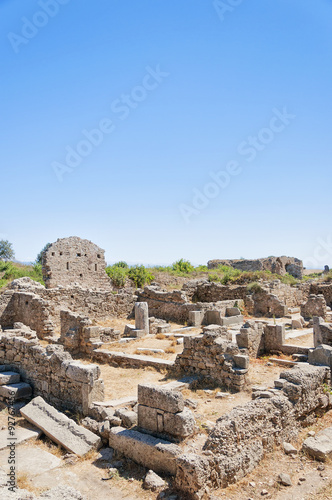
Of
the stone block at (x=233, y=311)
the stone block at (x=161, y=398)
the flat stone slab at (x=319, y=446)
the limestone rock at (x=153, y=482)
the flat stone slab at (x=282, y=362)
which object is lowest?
the limestone rock at (x=153, y=482)

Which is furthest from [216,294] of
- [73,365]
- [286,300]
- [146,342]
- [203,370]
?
[73,365]

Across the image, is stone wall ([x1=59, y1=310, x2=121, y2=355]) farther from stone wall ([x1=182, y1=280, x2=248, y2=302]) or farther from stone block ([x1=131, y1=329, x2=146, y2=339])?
stone wall ([x1=182, y1=280, x2=248, y2=302])

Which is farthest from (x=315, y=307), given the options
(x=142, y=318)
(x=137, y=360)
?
(x=137, y=360)

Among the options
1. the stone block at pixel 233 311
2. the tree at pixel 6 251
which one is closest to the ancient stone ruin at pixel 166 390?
the stone block at pixel 233 311

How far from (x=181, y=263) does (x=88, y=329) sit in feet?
84.6

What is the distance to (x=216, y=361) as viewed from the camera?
9500mm

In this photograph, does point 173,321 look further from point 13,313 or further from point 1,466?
point 1,466

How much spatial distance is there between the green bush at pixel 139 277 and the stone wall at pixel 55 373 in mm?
18292

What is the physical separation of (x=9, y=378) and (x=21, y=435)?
7.46 ft

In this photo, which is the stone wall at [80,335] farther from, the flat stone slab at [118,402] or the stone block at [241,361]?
the stone block at [241,361]

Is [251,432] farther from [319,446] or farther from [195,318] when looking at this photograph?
[195,318]

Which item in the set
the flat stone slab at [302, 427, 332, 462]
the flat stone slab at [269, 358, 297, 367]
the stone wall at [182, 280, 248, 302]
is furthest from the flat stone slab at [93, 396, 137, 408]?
the stone wall at [182, 280, 248, 302]

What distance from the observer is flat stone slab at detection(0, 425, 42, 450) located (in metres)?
6.52

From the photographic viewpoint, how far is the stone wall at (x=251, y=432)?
504cm
